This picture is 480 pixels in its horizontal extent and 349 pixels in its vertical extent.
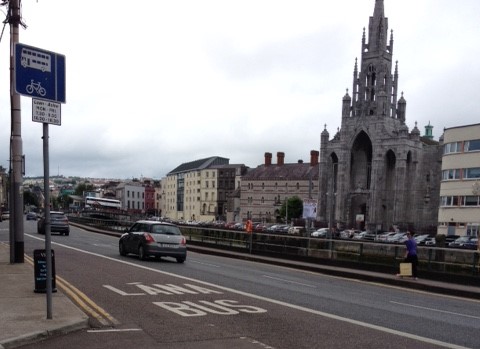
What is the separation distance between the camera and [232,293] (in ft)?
44.0

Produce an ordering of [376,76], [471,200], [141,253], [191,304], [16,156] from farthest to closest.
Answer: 1. [376,76]
2. [471,200]
3. [141,253]
4. [16,156]
5. [191,304]

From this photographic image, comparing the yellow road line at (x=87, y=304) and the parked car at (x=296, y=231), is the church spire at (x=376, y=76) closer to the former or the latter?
the parked car at (x=296, y=231)

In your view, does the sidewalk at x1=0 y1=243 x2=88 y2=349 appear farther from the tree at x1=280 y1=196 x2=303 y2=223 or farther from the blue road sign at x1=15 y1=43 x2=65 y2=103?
the tree at x1=280 y1=196 x2=303 y2=223

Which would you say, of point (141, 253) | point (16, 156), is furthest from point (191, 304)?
point (141, 253)

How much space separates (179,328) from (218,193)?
449 ft

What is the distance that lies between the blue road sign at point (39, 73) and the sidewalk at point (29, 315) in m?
3.47

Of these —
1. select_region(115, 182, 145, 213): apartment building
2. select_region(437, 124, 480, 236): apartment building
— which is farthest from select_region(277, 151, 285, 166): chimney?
select_region(437, 124, 480, 236): apartment building

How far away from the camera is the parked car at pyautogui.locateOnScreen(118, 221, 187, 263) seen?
21.9m

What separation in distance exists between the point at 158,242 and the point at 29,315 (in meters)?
12.9

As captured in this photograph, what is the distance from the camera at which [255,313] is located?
1058cm

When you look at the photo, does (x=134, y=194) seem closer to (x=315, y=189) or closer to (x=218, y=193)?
(x=218, y=193)

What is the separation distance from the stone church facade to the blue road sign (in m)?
91.0

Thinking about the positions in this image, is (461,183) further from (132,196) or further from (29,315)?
(132,196)

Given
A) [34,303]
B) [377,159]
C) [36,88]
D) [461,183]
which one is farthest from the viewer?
[377,159]
